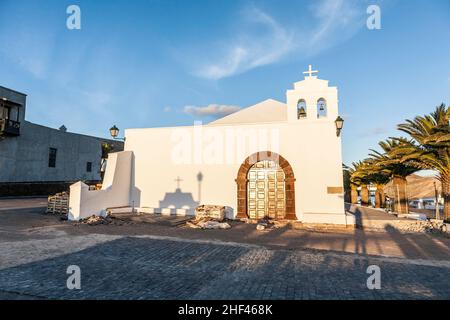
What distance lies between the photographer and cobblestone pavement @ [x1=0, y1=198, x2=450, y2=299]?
12.9ft

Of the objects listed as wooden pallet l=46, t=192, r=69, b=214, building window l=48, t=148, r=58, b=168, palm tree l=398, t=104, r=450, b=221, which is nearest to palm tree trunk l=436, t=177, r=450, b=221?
palm tree l=398, t=104, r=450, b=221

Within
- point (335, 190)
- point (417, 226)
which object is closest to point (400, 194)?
point (417, 226)

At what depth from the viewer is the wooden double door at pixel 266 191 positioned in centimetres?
1183

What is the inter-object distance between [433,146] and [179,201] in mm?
12644

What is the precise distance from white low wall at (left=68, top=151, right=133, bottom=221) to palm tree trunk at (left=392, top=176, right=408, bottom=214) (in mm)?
16460

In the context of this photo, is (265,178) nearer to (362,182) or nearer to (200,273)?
(200,273)

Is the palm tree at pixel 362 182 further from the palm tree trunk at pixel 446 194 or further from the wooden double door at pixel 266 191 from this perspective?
the wooden double door at pixel 266 191

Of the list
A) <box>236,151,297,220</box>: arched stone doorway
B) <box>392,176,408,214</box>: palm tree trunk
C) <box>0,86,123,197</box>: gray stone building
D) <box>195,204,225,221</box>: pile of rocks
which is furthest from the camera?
<box>0,86,123,197</box>: gray stone building

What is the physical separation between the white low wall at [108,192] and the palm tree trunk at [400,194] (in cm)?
1646

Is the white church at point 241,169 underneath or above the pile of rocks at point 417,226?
above

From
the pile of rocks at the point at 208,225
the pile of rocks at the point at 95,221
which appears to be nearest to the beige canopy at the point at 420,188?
the pile of rocks at the point at 208,225

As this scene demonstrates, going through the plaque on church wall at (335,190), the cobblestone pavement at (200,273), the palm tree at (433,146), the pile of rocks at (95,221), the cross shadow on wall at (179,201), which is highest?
the palm tree at (433,146)

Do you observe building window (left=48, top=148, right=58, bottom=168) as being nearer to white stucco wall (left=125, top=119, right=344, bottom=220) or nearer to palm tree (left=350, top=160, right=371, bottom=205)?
white stucco wall (left=125, top=119, right=344, bottom=220)
